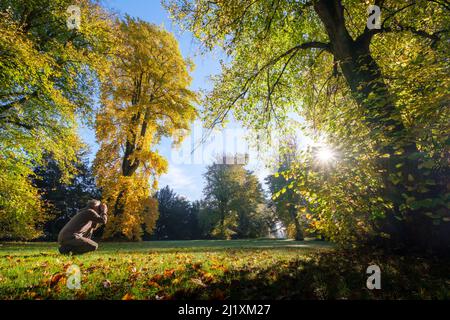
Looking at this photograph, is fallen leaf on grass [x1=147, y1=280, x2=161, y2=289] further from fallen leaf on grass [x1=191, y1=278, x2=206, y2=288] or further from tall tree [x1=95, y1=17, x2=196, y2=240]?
tall tree [x1=95, y1=17, x2=196, y2=240]

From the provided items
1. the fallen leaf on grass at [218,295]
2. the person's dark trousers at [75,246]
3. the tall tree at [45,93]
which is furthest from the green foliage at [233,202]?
the fallen leaf on grass at [218,295]

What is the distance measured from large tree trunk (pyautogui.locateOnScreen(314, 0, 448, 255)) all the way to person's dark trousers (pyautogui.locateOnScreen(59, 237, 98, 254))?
24.0 ft

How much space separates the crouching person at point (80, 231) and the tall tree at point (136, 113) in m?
10.6

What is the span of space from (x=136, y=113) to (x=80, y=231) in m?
12.4

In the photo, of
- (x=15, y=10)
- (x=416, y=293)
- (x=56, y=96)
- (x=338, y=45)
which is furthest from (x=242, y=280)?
(x=15, y=10)

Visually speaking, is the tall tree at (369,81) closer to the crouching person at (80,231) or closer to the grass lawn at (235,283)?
the grass lawn at (235,283)

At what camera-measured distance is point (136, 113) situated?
17.7 metres

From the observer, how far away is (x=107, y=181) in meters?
17.6

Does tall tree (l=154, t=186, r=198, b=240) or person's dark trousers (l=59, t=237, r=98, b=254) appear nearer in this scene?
person's dark trousers (l=59, t=237, r=98, b=254)

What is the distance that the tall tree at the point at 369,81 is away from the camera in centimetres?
408

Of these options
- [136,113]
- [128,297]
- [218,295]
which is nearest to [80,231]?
[128,297]

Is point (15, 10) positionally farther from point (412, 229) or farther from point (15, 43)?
point (412, 229)

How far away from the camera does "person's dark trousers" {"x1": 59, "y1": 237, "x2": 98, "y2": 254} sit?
6562 mm

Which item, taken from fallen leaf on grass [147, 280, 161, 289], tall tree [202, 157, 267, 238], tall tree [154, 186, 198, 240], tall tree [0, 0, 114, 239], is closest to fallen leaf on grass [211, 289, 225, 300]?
fallen leaf on grass [147, 280, 161, 289]
